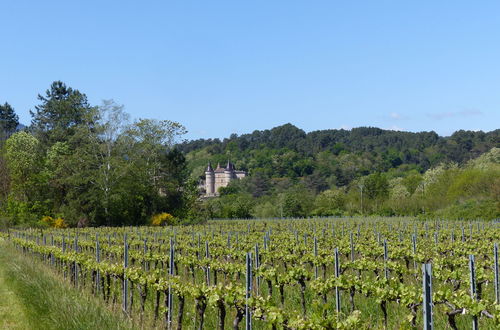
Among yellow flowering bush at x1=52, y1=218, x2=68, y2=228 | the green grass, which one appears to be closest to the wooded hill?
yellow flowering bush at x1=52, y1=218, x2=68, y2=228

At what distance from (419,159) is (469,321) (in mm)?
134073

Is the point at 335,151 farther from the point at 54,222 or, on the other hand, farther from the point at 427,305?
the point at 427,305

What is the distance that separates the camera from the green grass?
8.54 m

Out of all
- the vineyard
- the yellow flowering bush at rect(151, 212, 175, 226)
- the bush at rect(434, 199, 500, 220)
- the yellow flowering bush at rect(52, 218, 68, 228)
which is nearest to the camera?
the vineyard

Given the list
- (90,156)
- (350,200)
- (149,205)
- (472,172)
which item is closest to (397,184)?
(350,200)

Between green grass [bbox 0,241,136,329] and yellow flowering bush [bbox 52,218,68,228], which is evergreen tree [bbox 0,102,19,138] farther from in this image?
green grass [bbox 0,241,136,329]

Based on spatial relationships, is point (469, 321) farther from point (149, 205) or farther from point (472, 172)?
point (472, 172)

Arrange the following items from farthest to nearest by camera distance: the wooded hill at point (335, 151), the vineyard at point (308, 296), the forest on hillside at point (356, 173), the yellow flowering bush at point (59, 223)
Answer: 1. the wooded hill at point (335, 151)
2. the forest on hillside at point (356, 173)
3. the yellow flowering bush at point (59, 223)
4. the vineyard at point (308, 296)

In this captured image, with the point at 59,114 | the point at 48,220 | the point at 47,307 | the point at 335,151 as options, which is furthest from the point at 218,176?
the point at 47,307

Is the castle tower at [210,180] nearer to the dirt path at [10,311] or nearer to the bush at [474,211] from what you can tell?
the bush at [474,211]

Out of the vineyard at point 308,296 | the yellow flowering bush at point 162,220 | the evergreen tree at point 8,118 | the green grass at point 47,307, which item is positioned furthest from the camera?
the evergreen tree at point 8,118

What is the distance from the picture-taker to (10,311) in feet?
35.9

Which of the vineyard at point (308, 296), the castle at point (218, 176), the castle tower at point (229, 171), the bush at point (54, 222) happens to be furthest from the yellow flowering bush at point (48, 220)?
the castle tower at point (229, 171)

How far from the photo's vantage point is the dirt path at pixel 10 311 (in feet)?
32.3
